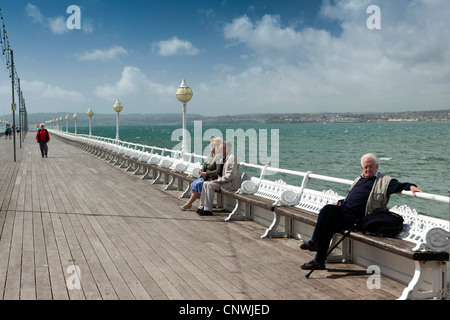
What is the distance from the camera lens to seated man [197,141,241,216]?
7648 millimetres

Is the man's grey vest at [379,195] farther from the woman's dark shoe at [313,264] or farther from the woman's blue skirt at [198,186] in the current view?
the woman's blue skirt at [198,186]

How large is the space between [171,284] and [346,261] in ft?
6.52

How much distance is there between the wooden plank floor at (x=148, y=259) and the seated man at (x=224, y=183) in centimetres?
31

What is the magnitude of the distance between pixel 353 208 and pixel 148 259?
226cm

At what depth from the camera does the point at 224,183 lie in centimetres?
771

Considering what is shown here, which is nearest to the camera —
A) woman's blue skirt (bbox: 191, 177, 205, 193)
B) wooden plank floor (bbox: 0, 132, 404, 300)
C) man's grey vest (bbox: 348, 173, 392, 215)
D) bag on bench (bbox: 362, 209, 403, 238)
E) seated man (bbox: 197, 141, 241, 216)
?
wooden plank floor (bbox: 0, 132, 404, 300)

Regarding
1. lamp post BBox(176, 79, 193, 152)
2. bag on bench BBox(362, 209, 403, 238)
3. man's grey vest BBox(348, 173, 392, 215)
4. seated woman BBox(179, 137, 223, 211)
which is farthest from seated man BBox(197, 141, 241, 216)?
lamp post BBox(176, 79, 193, 152)

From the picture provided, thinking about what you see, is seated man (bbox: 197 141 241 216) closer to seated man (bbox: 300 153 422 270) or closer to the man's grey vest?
seated man (bbox: 300 153 422 270)

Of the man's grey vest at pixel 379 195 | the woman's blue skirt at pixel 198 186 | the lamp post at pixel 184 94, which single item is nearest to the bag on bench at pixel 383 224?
the man's grey vest at pixel 379 195

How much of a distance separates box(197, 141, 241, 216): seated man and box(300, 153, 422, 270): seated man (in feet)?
9.94

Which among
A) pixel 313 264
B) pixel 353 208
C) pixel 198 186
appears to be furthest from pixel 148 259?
pixel 198 186

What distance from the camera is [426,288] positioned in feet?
13.0

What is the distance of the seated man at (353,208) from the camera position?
4.53 metres
